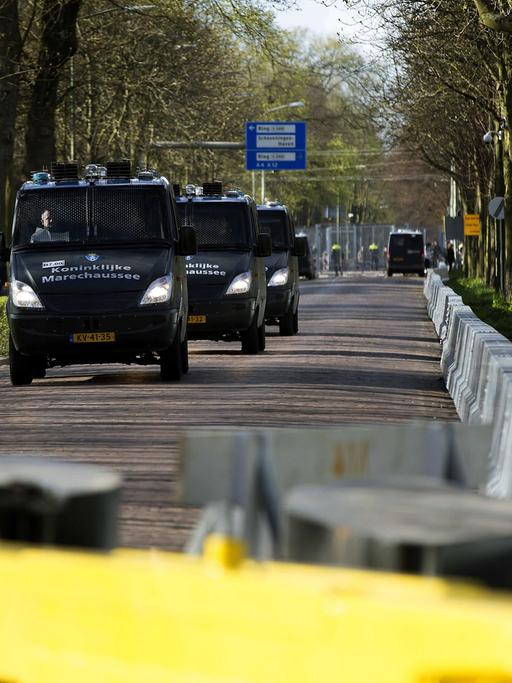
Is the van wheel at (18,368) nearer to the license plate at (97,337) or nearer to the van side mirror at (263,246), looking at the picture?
the license plate at (97,337)

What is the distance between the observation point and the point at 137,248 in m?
20.0

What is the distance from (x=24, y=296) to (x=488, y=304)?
2396cm

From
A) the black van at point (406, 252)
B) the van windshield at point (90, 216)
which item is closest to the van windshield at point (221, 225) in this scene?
the van windshield at point (90, 216)

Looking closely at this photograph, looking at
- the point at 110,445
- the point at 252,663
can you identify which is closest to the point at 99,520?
the point at 252,663

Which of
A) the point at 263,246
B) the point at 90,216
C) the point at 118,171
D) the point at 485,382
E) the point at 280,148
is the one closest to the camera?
the point at 485,382

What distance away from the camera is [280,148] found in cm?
6656

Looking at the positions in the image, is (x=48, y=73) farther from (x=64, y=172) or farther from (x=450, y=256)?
(x=450, y=256)

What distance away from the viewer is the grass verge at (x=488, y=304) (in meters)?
32.5

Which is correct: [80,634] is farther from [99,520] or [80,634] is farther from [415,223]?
[415,223]

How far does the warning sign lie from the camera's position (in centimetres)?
6662

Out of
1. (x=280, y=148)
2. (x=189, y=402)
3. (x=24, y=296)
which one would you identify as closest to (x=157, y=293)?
(x=24, y=296)

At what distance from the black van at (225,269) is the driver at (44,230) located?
4650 mm

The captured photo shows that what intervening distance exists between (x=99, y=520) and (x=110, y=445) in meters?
9.68

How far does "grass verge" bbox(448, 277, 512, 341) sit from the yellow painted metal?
25107 millimetres
